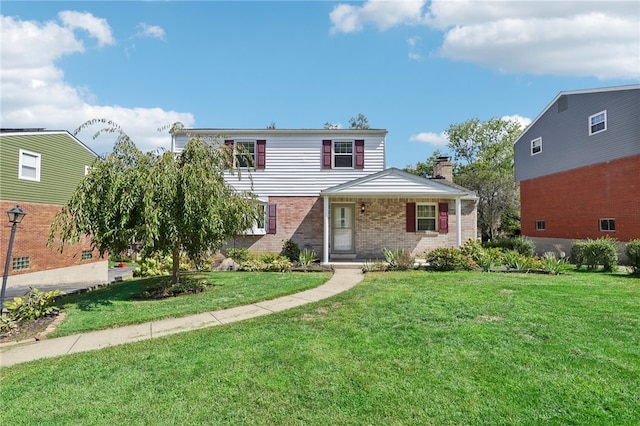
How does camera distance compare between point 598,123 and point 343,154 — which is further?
point 598,123

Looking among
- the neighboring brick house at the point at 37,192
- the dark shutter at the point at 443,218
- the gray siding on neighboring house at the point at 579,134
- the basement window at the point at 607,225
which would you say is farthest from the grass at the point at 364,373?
the gray siding on neighboring house at the point at 579,134

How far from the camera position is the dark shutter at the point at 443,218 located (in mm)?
14938

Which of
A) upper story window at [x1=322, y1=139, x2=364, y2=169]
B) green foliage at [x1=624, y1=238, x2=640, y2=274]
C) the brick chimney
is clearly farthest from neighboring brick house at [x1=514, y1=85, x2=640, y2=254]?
upper story window at [x1=322, y1=139, x2=364, y2=169]

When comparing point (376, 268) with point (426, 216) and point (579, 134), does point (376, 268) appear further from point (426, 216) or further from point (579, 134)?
point (579, 134)

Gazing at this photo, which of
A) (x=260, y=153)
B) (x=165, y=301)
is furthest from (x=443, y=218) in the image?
(x=165, y=301)

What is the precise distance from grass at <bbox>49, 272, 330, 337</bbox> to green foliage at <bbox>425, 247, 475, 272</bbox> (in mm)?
3796

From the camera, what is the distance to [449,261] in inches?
448

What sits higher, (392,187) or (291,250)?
(392,187)

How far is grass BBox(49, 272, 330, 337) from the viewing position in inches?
248

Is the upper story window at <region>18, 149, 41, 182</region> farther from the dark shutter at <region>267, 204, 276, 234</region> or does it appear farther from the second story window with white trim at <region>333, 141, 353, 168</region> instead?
the second story window with white trim at <region>333, 141, 353, 168</region>

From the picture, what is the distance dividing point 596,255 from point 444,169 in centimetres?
811

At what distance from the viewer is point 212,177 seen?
8297mm

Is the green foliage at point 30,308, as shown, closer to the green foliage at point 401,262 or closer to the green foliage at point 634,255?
the green foliage at point 401,262

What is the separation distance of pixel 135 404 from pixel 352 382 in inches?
84.4
